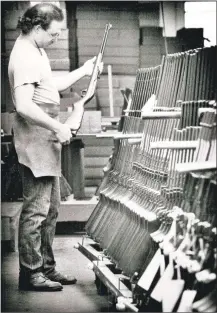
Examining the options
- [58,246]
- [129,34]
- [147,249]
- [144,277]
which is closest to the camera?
[144,277]

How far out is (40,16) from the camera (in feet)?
14.9

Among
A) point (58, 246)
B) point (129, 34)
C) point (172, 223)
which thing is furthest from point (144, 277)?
point (129, 34)

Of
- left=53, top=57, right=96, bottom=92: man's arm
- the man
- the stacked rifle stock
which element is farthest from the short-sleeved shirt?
the stacked rifle stock

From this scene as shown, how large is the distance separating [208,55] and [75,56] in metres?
5.25

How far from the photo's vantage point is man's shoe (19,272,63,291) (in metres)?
4.66

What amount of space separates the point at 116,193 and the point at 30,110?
2.76ft

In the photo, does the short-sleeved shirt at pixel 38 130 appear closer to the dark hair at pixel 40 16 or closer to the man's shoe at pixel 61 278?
the dark hair at pixel 40 16

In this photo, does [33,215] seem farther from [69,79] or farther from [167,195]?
[167,195]

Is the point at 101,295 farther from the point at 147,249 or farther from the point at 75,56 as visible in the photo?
the point at 75,56

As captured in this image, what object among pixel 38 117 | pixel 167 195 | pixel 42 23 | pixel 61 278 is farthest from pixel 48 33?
pixel 61 278

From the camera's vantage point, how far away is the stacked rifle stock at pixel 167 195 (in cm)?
317

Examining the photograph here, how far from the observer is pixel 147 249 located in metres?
3.91

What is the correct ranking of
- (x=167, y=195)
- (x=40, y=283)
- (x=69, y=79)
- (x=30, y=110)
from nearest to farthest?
1. (x=167, y=195)
2. (x=30, y=110)
3. (x=40, y=283)
4. (x=69, y=79)

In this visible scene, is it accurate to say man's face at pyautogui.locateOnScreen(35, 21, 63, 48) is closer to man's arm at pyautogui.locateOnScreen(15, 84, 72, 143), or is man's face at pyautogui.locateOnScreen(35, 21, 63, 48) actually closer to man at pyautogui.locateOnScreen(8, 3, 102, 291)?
man at pyautogui.locateOnScreen(8, 3, 102, 291)
